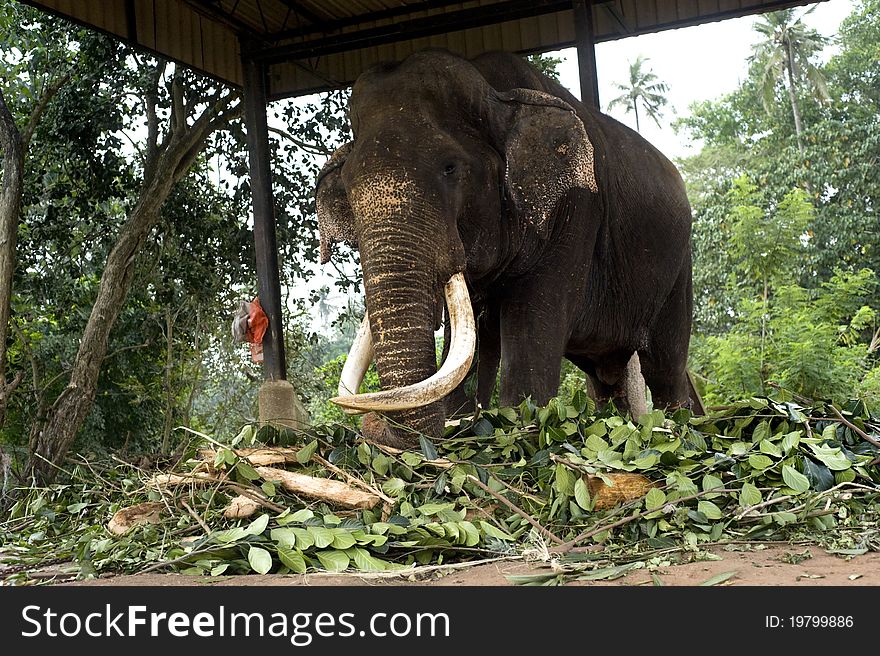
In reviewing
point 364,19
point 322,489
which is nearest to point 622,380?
point 364,19

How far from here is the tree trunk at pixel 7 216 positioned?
771 centimetres

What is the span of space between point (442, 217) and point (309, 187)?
19.6ft

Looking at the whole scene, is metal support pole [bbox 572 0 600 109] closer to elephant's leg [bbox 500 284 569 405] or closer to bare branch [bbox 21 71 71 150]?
elephant's leg [bbox 500 284 569 405]

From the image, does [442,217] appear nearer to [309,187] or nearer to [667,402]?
[667,402]

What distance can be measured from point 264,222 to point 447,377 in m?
4.47

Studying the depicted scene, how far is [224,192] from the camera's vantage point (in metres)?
11.0

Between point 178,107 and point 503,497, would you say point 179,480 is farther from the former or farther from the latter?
point 178,107

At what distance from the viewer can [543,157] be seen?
5.39 metres

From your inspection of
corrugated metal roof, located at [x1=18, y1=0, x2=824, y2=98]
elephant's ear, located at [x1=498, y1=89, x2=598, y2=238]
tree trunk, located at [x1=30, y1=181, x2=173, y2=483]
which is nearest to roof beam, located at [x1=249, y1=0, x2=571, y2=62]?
corrugated metal roof, located at [x1=18, y1=0, x2=824, y2=98]

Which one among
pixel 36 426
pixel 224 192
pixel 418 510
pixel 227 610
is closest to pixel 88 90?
pixel 224 192

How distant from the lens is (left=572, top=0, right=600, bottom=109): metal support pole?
25.5 ft

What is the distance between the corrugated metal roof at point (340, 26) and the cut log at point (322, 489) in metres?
4.87

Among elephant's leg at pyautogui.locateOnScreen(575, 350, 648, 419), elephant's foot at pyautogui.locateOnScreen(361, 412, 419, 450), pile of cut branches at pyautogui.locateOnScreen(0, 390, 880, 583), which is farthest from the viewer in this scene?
elephant's leg at pyautogui.locateOnScreen(575, 350, 648, 419)

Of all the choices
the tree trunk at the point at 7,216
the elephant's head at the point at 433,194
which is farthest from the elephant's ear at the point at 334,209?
the tree trunk at the point at 7,216
